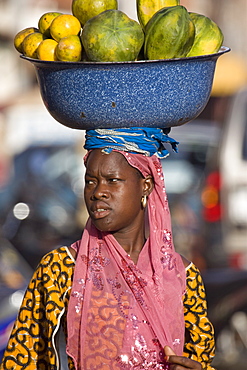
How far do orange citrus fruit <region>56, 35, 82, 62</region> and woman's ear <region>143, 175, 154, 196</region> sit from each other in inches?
21.8

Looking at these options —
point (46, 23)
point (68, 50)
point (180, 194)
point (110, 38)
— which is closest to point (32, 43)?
point (46, 23)

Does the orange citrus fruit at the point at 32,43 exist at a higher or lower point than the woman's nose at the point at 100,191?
higher

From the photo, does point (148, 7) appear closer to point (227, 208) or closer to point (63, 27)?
point (63, 27)

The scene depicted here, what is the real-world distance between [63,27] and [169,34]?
1.24 ft

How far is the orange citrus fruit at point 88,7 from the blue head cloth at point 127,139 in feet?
1.35

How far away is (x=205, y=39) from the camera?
2.46 meters

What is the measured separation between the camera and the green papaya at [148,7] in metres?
2.49

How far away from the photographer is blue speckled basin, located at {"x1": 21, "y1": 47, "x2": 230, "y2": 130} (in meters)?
2.33

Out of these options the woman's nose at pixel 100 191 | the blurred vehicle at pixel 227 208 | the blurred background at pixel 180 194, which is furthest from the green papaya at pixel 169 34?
the blurred vehicle at pixel 227 208

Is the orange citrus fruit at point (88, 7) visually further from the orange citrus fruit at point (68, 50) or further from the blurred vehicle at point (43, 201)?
the blurred vehicle at point (43, 201)

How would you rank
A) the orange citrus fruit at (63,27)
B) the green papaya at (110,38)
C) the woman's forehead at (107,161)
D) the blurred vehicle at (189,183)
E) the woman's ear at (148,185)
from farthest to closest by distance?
the blurred vehicle at (189,183), the woman's ear at (148,185), the woman's forehead at (107,161), the orange citrus fruit at (63,27), the green papaya at (110,38)

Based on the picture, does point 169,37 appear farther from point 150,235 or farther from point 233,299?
point 233,299

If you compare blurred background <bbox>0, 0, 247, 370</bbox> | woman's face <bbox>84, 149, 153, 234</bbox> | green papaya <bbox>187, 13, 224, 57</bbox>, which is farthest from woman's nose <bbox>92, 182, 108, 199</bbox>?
blurred background <bbox>0, 0, 247, 370</bbox>

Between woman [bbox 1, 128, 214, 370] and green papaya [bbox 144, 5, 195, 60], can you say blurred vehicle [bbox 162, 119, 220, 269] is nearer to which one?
woman [bbox 1, 128, 214, 370]
